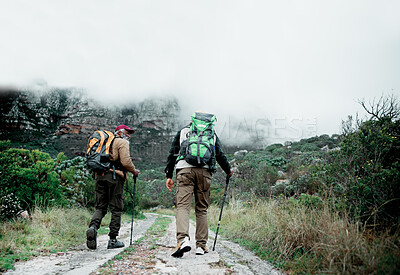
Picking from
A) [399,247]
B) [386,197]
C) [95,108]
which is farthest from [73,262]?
[95,108]

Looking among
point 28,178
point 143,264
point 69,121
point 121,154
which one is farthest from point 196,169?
point 69,121

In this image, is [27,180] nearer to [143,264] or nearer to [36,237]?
[36,237]

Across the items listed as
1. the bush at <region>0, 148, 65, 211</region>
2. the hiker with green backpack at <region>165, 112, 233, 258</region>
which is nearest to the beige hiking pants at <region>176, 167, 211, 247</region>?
the hiker with green backpack at <region>165, 112, 233, 258</region>

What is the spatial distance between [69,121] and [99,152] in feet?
158

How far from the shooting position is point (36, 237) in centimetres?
407

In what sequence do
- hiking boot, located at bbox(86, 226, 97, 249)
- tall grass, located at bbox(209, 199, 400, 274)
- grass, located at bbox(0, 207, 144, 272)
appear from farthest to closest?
1. hiking boot, located at bbox(86, 226, 97, 249)
2. grass, located at bbox(0, 207, 144, 272)
3. tall grass, located at bbox(209, 199, 400, 274)

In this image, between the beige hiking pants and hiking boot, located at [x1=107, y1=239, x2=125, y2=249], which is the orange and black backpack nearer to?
hiking boot, located at [x1=107, y1=239, x2=125, y2=249]

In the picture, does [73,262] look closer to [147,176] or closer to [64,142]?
[64,142]

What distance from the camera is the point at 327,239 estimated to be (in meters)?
2.74

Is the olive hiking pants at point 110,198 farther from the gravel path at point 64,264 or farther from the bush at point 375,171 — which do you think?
the bush at point 375,171

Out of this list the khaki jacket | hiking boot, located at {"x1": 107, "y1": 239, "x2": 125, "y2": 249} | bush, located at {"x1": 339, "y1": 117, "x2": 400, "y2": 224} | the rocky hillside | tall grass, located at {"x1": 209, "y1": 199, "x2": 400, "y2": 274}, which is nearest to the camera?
tall grass, located at {"x1": 209, "y1": 199, "x2": 400, "y2": 274}

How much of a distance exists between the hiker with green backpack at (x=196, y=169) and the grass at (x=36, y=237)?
197 cm

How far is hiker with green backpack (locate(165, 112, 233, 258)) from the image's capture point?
352 cm

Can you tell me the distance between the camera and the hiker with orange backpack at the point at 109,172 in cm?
419
